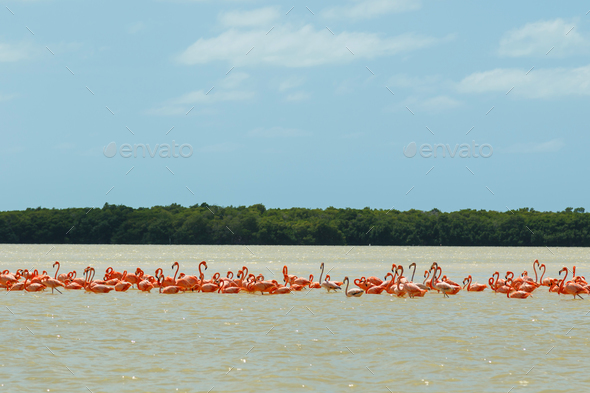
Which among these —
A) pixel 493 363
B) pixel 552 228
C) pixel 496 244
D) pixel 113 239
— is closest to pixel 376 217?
pixel 496 244

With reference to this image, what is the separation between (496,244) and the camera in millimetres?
102812

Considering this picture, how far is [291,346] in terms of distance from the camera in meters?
11.8

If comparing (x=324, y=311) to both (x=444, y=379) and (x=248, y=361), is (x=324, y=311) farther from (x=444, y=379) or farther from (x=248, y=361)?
(x=444, y=379)

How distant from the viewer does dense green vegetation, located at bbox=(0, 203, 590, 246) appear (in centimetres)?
10125

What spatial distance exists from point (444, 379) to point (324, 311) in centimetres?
718

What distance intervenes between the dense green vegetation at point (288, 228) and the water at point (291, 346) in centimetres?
8416

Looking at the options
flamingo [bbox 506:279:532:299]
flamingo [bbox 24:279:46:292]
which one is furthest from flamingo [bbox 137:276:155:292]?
flamingo [bbox 506:279:532:299]

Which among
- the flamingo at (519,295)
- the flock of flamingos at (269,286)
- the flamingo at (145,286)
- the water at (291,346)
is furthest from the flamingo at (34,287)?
the flamingo at (519,295)

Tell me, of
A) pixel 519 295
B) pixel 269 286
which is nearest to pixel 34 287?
pixel 269 286

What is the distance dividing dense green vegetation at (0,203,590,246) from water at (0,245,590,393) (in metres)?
84.2

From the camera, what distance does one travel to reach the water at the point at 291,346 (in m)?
9.34

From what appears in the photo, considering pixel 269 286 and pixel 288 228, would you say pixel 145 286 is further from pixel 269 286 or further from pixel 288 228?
pixel 288 228

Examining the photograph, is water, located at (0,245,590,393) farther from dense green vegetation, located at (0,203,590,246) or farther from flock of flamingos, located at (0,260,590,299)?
dense green vegetation, located at (0,203,590,246)

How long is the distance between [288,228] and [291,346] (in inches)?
3697
